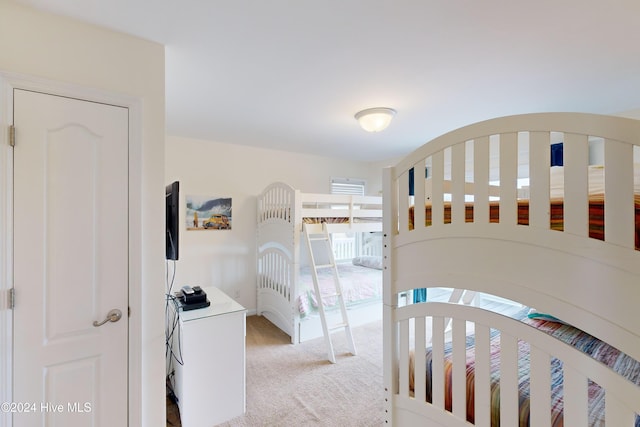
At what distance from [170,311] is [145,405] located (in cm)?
76

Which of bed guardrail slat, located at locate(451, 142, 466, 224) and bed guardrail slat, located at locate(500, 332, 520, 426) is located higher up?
bed guardrail slat, located at locate(451, 142, 466, 224)

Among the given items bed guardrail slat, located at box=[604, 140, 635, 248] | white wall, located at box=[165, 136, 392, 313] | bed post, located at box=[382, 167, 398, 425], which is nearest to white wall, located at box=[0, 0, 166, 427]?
bed post, located at box=[382, 167, 398, 425]

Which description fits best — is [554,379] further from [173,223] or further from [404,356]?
[173,223]

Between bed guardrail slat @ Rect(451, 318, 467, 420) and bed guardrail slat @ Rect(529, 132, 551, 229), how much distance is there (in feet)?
1.56

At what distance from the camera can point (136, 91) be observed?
1510mm

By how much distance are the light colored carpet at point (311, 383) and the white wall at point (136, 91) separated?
0.83m

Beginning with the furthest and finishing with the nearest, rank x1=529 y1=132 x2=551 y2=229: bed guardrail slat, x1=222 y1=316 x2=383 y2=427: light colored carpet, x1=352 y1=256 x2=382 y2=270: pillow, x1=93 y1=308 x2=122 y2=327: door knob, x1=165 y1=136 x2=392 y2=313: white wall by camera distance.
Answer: x1=352 y1=256 x2=382 y2=270: pillow
x1=165 y1=136 x2=392 y2=313: white wall
x1=222 y1=316 x2=383 y2=427: light colored carpet
x1=93 y1=308 x2=122 y2=327: door knob
x1=529 y1=132 x2=551 y2=229: bed guardrail slat

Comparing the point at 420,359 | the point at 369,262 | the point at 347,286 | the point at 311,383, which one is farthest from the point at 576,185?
the point at 369,262

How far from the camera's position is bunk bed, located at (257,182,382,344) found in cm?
312

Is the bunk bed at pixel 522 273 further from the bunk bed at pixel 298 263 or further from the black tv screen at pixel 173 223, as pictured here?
the bunk bed at pixel 298 263

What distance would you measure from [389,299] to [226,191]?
3145 mm

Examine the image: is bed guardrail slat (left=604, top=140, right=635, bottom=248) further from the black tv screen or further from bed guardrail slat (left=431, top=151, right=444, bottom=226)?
the black tv screen

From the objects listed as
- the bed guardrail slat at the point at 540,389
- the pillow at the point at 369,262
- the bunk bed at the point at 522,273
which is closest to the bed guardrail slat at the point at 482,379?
the bunk bed at the point at 522,273

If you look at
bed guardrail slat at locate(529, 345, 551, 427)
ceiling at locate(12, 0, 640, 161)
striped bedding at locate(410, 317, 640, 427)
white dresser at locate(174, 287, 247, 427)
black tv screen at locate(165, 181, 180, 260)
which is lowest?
white dresser at locate(174, 287, 247, 427)
